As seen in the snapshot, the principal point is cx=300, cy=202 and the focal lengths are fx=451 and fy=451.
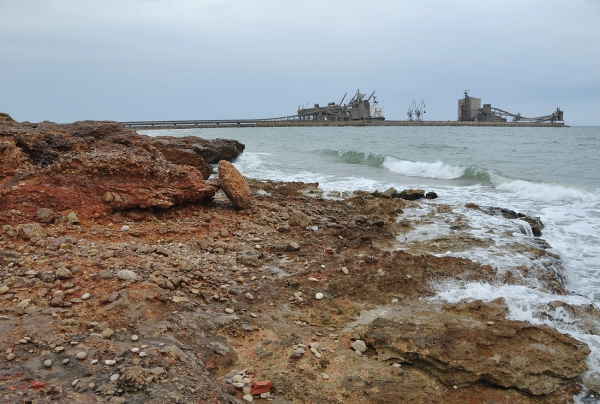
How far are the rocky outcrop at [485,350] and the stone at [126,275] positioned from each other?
253cm

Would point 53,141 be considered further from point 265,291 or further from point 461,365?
point 461,365

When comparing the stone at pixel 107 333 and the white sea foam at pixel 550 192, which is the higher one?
the stone at pixel 107 333

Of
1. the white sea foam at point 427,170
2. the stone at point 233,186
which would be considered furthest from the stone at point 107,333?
the white sea foam at point 427,170

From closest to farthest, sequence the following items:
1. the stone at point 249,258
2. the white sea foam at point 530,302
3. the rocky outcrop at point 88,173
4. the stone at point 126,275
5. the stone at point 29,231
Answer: the stone at point 126,275
the white sea foam at point 530,302
the stone at point 29,231
the stone at point 249,258
the rocky outcrop at point 88,173

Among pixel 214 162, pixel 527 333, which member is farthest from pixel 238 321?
pixel 214 162

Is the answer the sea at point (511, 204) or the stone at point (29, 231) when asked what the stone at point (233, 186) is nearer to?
the sea at point (511, 204)

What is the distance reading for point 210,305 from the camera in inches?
193

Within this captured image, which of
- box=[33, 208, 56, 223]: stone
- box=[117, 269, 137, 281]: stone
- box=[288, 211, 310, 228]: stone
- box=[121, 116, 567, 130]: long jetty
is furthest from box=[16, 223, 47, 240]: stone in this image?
box=[121, 116, 567, 130]: long jetty

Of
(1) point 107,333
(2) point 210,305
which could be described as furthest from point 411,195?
(1) point 107,333

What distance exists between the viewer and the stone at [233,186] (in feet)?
29.3

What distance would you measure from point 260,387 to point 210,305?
140 centimetres

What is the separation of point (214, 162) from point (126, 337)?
20.1m

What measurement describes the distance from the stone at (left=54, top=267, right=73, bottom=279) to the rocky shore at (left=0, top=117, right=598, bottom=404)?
1cm

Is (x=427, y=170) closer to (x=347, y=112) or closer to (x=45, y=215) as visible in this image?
(x=45, y=215)
